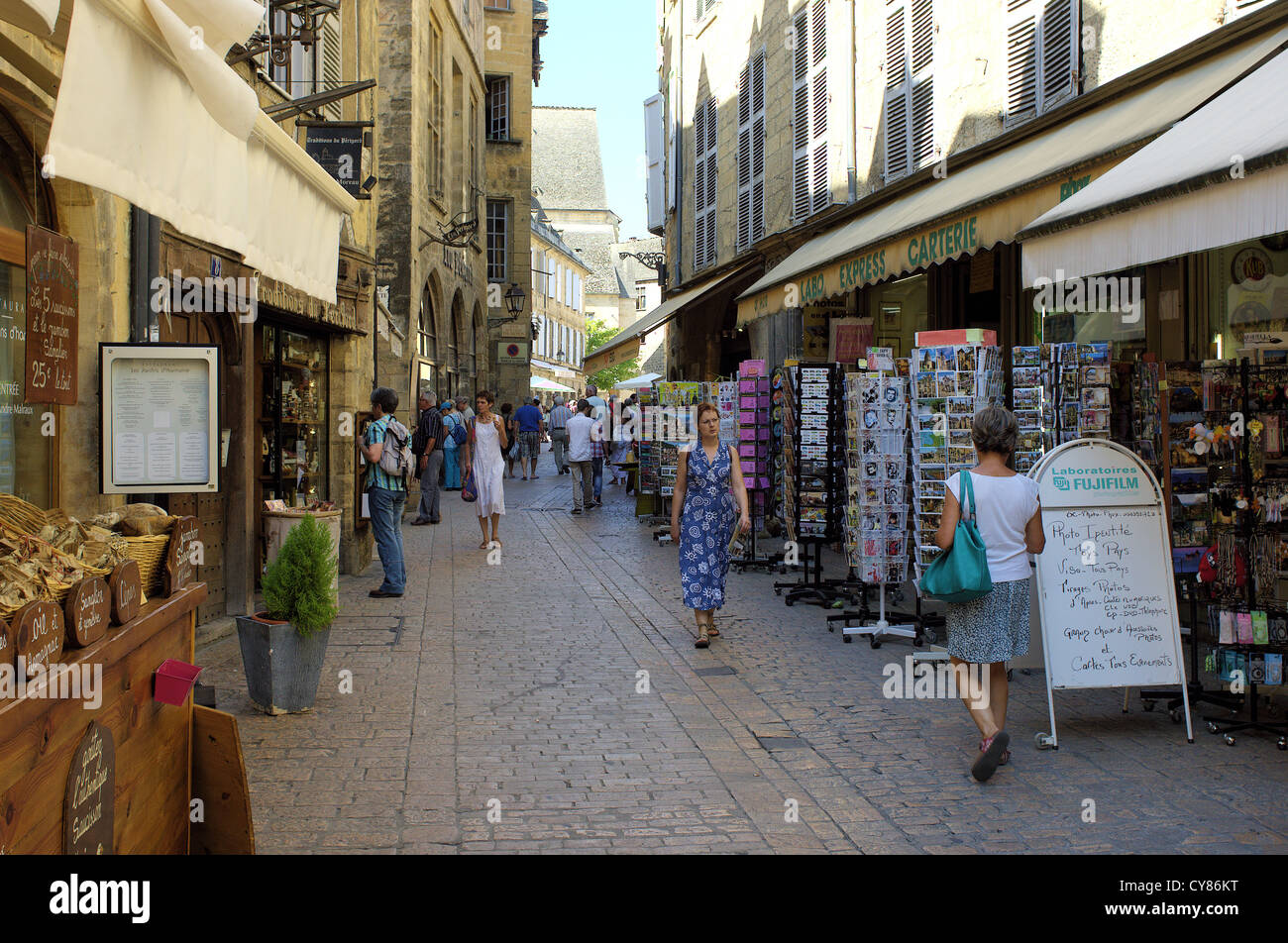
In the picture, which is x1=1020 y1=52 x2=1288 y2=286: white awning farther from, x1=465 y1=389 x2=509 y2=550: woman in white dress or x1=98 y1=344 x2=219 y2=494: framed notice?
x1=465 y1=389 x2=509 y2=550: woman in white dress

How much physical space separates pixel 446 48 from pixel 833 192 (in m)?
12.0

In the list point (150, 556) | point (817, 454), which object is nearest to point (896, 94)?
point (817, 454)

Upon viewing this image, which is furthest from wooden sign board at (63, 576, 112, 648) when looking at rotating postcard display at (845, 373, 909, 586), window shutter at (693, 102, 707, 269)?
window shutter at (693, 102, 707, 269)

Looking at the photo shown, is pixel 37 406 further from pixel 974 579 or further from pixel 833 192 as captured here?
pixel 833 192

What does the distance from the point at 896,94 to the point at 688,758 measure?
33.5 ft

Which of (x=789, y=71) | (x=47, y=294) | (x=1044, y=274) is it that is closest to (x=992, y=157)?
(x=1044, y=274)

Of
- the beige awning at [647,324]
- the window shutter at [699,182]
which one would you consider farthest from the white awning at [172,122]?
the window shutter at [699,182]

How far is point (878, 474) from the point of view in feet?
27.2

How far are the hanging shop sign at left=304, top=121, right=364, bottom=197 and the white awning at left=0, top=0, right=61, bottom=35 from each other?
7171mm

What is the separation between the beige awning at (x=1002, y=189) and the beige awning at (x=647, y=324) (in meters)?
5.02

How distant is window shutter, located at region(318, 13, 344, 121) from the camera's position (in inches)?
468

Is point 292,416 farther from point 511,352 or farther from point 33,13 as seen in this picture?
point 511,352

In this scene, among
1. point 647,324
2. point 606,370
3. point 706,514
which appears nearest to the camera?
point 706,514

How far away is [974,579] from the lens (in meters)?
5.19
